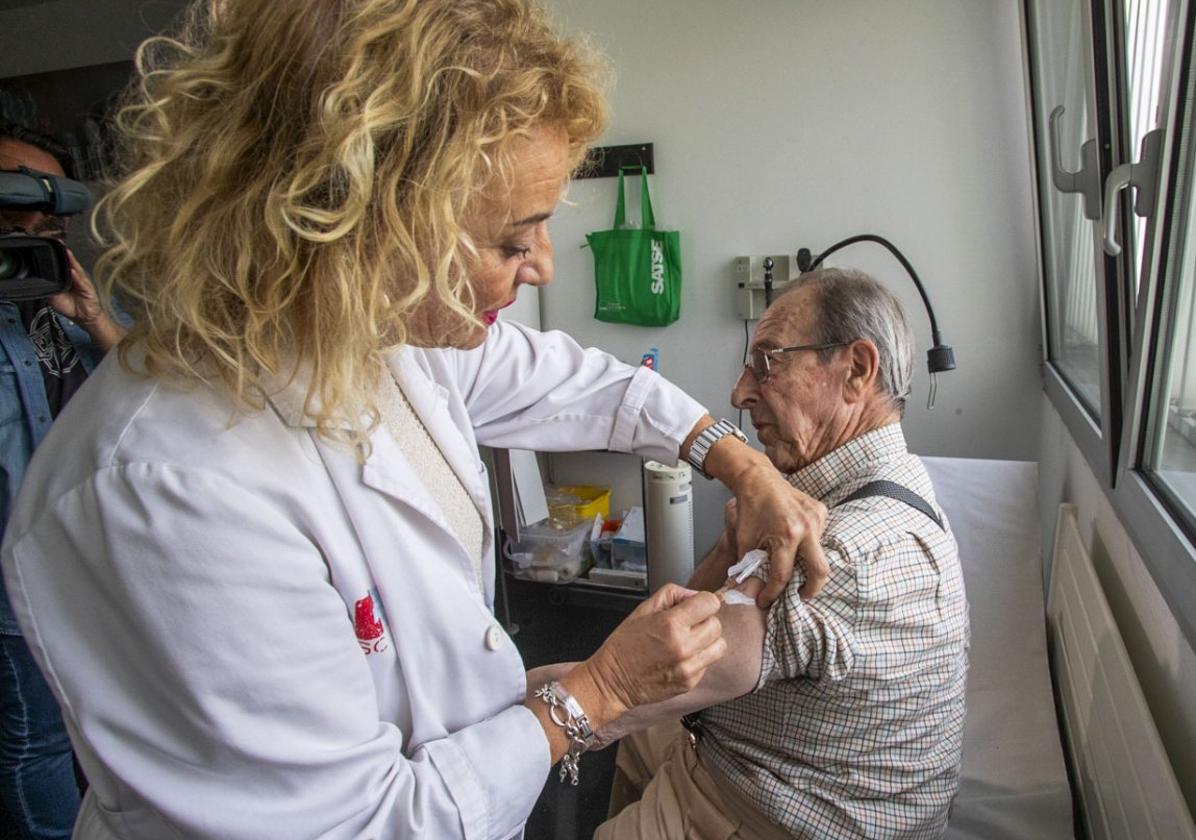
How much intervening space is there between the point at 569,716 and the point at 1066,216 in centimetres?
254

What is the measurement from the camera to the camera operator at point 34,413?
1.59 metres

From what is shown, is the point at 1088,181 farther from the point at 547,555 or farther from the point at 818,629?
the point at 547,555

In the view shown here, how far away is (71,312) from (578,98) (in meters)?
1.46

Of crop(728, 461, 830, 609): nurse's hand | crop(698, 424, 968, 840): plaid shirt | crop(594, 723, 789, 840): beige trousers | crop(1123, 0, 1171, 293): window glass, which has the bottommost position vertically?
crop(594, 723, 789, 840): beige trousers

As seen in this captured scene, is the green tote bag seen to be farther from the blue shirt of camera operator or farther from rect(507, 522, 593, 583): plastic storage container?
the blue shirt of camera operator

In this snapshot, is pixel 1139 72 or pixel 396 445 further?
pixel 1139 72

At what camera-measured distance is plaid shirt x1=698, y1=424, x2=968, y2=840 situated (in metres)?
1.03

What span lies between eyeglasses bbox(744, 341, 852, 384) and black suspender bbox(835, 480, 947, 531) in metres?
0.26

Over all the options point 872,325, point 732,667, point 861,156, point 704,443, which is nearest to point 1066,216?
point 861,156

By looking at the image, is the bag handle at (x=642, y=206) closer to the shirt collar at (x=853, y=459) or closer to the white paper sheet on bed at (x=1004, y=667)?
the white paper sheet on bed at (x=1004, y=667)

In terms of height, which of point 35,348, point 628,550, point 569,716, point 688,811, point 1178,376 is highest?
point 35,348

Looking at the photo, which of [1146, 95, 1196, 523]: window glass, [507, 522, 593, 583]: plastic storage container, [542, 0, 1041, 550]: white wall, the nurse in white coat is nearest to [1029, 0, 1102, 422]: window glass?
[542, 0, 1041, 550]: white wall

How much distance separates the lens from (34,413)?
1.62m

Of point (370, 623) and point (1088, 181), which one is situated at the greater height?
point (1088, 181)
